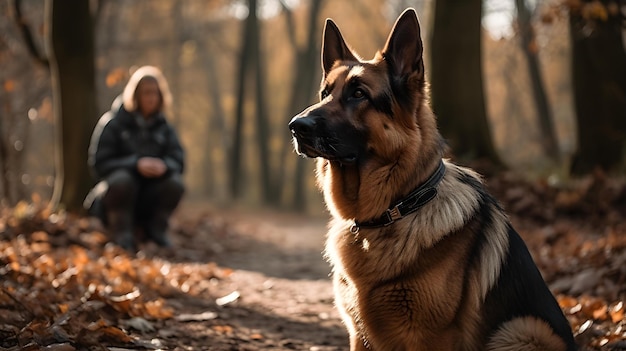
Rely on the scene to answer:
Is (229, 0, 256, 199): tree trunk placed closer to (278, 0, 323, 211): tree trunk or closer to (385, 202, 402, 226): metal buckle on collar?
(278, 0, 323, 211): tree trunk

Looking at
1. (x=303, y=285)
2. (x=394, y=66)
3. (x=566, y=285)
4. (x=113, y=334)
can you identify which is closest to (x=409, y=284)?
(x=394, y=66)

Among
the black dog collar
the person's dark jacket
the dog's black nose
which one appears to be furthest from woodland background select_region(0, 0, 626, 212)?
the dog's black nose

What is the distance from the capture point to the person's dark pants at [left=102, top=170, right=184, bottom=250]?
881 centimetres

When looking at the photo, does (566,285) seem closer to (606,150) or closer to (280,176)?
(606,150)

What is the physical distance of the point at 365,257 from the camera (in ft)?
12.7

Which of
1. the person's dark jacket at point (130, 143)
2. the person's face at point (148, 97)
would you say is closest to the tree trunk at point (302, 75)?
the person's dark jacket at point (130, 143)

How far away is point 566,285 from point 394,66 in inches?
137

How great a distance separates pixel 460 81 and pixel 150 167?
5.29 metres

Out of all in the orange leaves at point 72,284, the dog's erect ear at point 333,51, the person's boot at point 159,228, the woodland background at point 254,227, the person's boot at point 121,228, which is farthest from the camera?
the person's boot at point 159,228

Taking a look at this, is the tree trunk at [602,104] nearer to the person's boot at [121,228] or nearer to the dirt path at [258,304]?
the dirt path at [258,304]

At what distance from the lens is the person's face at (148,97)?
8859 mm

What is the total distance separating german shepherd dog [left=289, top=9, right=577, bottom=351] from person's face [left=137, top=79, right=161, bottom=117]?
5.24m

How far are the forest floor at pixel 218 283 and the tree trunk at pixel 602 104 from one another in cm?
125

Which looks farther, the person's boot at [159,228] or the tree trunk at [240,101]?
the tree trunk at [240,101]
